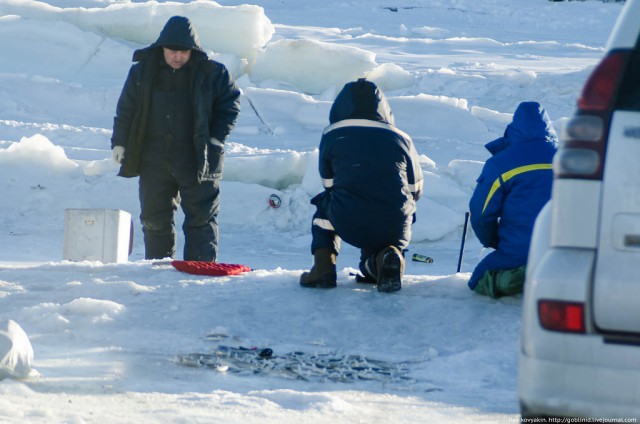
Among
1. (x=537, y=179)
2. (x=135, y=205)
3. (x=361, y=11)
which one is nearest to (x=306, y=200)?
(x=135, y=205)

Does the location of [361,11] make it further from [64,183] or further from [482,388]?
[482,388]

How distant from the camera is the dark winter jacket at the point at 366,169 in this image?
7.25 meters

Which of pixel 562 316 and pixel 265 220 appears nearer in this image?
pixel 562 316

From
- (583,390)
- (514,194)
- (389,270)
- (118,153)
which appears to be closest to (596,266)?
(583,390)

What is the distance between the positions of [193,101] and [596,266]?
5.07m

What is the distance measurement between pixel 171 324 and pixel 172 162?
6.02ft

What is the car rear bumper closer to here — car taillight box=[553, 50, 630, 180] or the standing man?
car taillight box=[553, 50, 630, 180]

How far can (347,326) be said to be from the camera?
6.73 m

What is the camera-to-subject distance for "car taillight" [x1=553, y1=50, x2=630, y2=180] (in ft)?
11.2

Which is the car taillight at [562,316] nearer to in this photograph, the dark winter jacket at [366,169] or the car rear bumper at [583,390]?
the car rear bumper at [583,390]

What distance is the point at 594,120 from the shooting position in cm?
344

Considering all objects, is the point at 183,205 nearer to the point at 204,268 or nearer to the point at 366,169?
the point at 204,268

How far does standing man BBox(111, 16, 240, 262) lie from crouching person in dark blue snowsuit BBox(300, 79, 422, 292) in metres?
1.05

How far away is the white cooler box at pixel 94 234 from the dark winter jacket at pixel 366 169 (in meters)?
1.60
